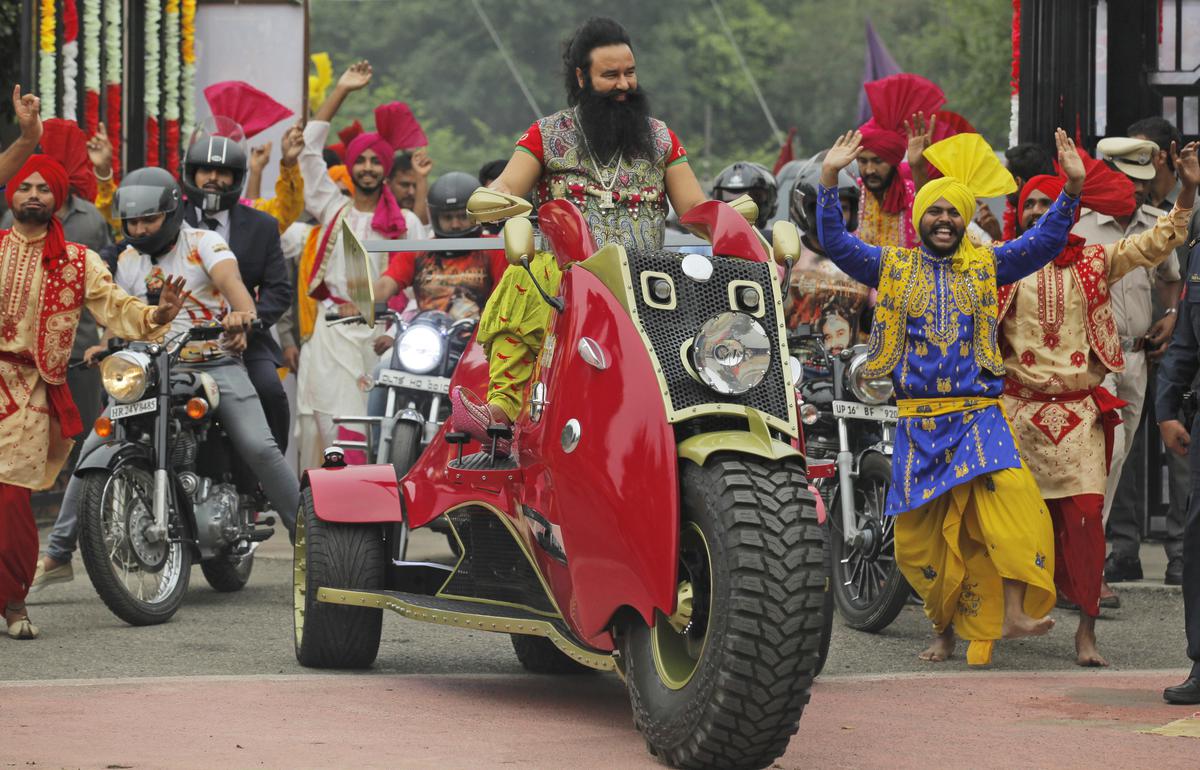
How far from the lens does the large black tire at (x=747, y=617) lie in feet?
17.3

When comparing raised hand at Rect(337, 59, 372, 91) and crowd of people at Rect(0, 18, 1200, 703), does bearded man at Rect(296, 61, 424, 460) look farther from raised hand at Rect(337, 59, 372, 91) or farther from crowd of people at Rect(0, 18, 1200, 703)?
crowd of people at Rect(0, 18, 1200, 703)

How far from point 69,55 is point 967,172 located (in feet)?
A: 23.0

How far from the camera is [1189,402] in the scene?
7.35m

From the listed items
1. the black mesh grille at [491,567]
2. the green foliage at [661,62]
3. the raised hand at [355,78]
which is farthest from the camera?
the green foliage at [661,62]

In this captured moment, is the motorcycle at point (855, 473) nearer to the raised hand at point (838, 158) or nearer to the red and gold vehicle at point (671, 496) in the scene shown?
the raised hand at point (838, 158)

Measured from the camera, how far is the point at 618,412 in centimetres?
574

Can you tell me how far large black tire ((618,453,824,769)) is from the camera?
528 centimetres

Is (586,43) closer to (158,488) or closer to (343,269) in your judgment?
(158,488)

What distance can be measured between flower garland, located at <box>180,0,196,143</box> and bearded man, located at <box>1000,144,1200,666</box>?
845 centimetres

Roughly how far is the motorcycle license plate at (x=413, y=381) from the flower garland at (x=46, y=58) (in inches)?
134

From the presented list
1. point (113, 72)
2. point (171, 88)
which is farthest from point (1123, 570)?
point (171, 88)

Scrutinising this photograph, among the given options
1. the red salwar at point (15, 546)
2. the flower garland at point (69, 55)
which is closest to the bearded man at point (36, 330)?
the red salwar at point (15, 546)

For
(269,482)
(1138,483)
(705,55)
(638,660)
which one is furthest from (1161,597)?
(705,55)

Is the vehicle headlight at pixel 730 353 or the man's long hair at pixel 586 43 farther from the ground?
the man's long hair at pixel 586 43
